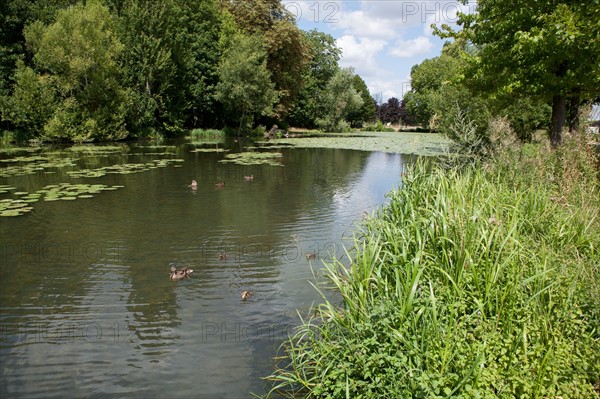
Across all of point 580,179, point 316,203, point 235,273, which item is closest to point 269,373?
point 235,273

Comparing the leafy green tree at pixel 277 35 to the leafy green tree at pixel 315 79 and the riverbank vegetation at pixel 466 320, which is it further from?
the riverbank vegetation at pixel 466 320

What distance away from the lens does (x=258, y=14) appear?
4306 centimetres

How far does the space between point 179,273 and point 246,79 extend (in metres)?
33.1

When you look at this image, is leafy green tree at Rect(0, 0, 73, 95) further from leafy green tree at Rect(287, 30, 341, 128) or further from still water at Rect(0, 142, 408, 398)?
leafy green tree at Rect(287, 30, 341, 128)

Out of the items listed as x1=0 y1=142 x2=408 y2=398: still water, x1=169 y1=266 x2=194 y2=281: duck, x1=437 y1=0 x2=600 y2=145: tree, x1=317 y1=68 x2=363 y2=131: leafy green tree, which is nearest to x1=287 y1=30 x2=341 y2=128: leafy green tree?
x1=317 y1=68 x2=363 y2=131: leafy green tree

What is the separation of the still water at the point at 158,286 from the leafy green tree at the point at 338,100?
139 feet

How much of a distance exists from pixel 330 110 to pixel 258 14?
16.0 metres

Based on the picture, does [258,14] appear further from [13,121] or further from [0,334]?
[0,334]

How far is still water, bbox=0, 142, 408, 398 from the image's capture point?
4242 mm

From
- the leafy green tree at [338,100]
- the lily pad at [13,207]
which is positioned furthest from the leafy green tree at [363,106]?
the lily pad at [13,207]

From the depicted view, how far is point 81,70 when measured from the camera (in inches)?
1092

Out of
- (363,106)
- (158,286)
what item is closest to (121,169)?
(158,286)

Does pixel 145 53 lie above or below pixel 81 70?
above

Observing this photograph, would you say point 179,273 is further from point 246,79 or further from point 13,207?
point 246,79
